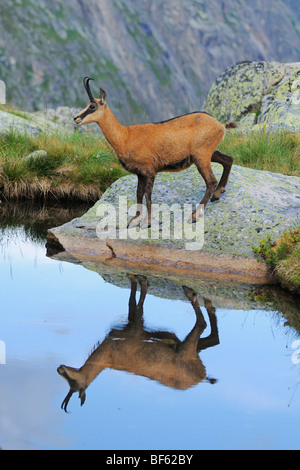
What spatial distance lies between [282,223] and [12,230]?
3.78 metres

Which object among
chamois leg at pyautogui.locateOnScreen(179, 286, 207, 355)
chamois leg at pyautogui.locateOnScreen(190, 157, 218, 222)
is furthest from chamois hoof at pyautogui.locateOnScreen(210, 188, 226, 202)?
chamois leg at pyautogui.locateOnScreen(179, 286, 207, 355)

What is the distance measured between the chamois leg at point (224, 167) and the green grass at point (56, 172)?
3.93 m

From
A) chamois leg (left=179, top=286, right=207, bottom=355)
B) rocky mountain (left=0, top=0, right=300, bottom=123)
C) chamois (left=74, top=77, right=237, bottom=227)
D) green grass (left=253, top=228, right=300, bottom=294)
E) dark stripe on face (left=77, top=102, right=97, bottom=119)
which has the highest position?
rocky mountain (left=0, top=0, right=300, bottom=123)

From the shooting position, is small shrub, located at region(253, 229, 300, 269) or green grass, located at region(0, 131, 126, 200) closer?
small shrub, located at region(253, 229, 300, 269)

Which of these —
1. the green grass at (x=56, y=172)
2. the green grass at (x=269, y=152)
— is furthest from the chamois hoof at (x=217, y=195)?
the green grass at (x=56, y=172)

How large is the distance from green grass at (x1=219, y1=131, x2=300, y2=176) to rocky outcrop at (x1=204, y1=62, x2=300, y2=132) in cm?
275

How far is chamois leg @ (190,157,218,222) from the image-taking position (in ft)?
24.3

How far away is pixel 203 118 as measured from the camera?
7355mm

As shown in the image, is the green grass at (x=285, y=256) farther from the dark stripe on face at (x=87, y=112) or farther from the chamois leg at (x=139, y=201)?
the dark stripe on face at (x=87, y=112)

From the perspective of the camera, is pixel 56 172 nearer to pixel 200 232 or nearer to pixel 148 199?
pixel 148 199

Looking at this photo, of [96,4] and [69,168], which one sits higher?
[96,4]

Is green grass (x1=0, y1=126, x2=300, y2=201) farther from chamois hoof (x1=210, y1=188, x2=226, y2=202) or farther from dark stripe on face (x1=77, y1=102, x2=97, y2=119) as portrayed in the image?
dark stripe on face (x1=77, y1=102, x2=97, y2=119)
